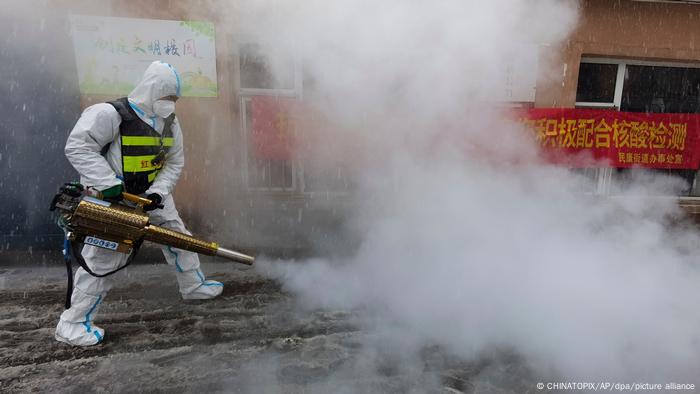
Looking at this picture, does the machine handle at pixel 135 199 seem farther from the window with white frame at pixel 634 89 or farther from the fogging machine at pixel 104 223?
the window with white frame at pixel 634 89

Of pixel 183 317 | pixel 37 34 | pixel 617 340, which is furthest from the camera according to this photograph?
pixel 37 34

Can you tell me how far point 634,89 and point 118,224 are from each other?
549cm

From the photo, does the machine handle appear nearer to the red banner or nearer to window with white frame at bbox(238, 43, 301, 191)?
window with white frame at bbox(238, 43, 301, 191)

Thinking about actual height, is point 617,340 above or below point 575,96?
below

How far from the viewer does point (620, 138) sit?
14.9 ft

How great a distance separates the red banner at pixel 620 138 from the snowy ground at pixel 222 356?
2808 mm

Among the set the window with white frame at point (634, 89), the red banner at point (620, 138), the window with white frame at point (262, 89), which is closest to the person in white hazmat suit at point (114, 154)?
the window with white frame at point (262, 89)

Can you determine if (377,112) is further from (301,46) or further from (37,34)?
(37,34)

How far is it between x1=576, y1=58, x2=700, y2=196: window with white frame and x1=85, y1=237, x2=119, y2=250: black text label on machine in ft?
15.9

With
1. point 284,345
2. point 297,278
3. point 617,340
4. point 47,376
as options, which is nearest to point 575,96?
→ point 617,340

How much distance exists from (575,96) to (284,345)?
408 centimetres

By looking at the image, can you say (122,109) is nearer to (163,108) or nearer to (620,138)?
(163,108)

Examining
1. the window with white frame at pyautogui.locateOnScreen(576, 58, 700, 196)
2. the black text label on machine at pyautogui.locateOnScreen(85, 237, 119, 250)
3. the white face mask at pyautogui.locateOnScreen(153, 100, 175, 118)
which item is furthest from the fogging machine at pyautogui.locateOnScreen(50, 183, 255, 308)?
the window with white frame at pyautogui.locateOnScreen(576, 58, 700, 196)

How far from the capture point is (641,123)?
14.9 feet
